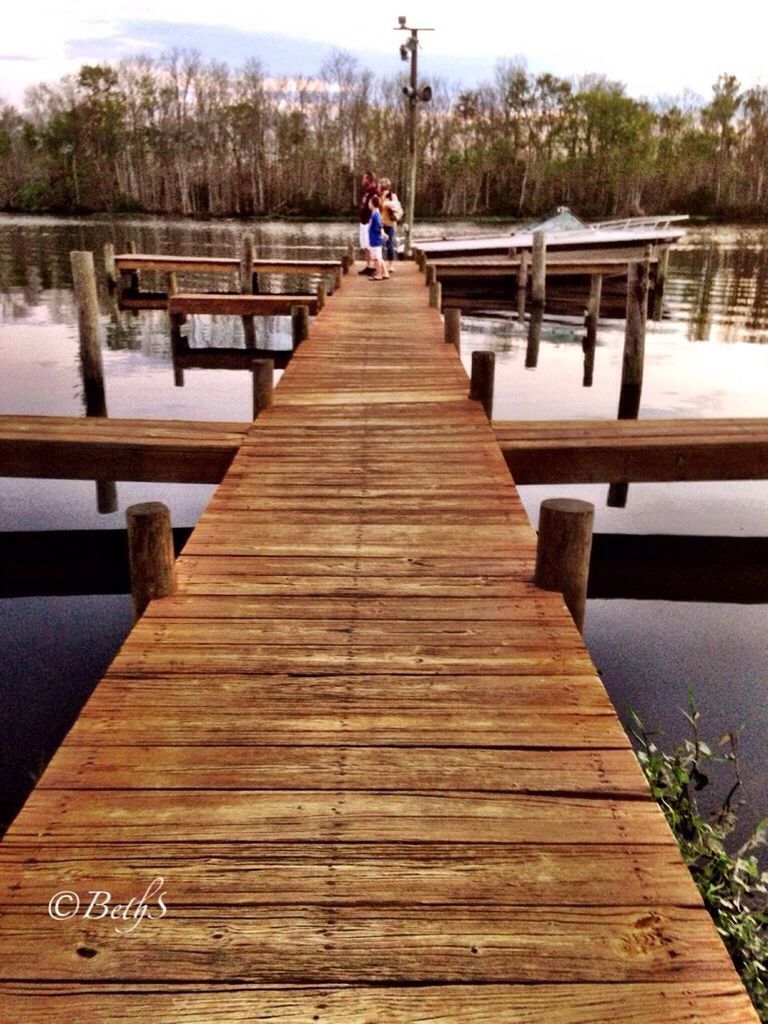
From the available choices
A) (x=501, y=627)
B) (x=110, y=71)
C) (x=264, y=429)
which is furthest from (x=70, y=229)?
(x=501, y=627)

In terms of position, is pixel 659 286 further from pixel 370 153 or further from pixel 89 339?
Result: pixel 370 153

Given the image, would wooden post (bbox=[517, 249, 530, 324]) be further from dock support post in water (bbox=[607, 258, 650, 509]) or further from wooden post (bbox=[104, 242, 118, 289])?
dock support post in water (bbox=[607, 258, 650, 509])

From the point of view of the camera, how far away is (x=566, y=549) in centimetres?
390

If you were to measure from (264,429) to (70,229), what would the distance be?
6076 cm

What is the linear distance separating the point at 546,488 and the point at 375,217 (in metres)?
7.69

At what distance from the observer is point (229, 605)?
389 cm

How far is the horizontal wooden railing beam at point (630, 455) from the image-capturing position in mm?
6855

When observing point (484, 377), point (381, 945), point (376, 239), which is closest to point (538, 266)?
point (376, 239)

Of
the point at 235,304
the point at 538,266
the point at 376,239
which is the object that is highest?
the point at 376,239

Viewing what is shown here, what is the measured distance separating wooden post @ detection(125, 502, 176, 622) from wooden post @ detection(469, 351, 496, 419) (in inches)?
163

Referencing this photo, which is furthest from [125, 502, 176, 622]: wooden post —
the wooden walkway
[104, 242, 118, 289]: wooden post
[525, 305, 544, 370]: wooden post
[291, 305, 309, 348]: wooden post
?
[104, 242, 118, 289]: wooden post

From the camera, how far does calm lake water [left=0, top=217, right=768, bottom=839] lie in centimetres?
608

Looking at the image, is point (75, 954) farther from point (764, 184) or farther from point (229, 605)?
point (764, 184)

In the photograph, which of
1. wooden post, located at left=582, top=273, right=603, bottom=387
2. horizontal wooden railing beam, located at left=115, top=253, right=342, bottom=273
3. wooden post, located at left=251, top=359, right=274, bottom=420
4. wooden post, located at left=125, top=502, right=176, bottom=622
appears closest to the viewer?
wooden post, located at left=125, top=502, right=176, bottom=622
